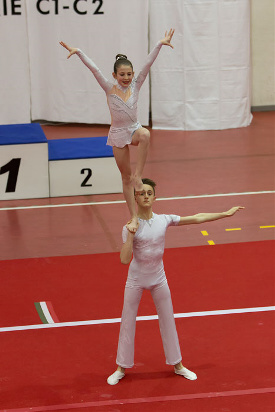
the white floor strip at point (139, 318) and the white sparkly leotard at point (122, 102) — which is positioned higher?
the white sparkly leotard at point (122, 102)

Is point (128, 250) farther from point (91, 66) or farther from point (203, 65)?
point (203, 65)

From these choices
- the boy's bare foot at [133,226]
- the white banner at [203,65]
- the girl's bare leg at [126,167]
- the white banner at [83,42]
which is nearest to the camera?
the boy's bare foot at [133,226]

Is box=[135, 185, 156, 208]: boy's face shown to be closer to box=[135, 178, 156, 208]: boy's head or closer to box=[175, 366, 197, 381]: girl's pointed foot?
box=[135, 178, 156, 208]: boy's head

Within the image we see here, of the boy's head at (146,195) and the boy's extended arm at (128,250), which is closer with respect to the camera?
the boy's extended arm at (128,250)

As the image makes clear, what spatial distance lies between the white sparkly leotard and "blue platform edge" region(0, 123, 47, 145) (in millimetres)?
4874

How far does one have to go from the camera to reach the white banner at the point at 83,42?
13695 millimetres

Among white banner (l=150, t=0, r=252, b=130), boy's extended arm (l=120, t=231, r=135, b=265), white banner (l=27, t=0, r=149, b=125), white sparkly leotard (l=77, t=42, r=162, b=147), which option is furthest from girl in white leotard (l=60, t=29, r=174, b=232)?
white banner (l=27, t=0, r=149, b=125)

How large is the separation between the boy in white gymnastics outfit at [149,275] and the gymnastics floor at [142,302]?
0.68ft

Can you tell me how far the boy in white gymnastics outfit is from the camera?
5.40 metres

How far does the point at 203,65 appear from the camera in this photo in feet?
44.9

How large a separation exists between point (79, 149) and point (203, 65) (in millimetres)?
3793

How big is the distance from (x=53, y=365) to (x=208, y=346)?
4.18ft

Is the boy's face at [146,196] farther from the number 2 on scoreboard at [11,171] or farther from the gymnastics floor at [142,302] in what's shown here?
the number 2 on scoreboard at [11,171]

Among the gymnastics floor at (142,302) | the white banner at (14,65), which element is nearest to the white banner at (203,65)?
the white banner at (14,65)
